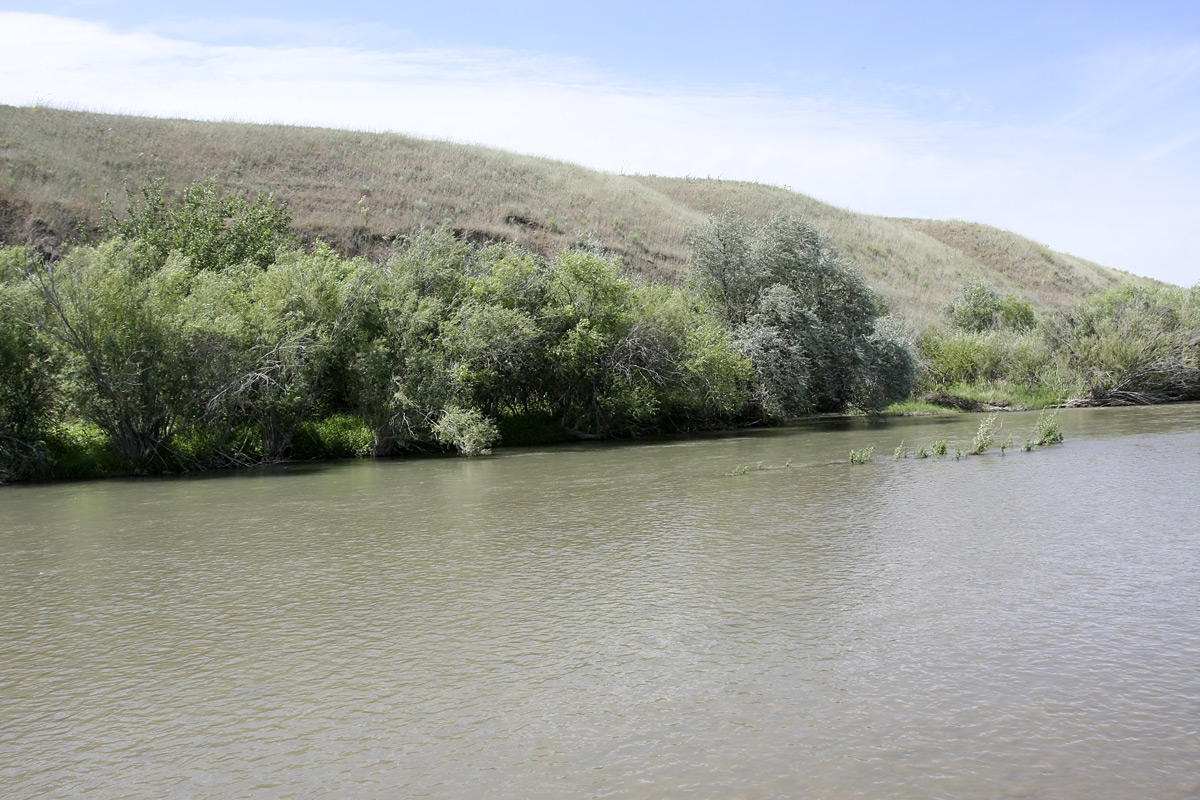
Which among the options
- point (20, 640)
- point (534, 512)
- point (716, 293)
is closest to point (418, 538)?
point (534, 512)

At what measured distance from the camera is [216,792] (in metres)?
6.50

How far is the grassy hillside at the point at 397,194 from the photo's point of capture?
165 ft

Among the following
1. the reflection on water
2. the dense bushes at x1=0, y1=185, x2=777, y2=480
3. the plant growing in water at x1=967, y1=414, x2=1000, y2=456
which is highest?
the dense bushes at x1=0, y1=185, x2=777, y2=480

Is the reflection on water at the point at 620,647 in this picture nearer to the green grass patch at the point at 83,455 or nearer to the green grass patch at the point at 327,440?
the green grass patch at the point at 83,455

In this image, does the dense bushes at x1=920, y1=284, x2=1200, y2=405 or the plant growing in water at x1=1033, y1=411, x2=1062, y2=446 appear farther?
the dense bushes at x1=920, y1=284, x2=1200, y2=405

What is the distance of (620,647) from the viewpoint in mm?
9414

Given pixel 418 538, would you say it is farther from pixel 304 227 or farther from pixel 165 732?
pixel 304 227

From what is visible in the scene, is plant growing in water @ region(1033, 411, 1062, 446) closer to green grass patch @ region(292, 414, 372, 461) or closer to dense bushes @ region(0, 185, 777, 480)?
dense bushes @ region(0, 185, 777, 480)

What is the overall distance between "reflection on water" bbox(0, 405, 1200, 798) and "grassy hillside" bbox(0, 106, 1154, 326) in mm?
32505

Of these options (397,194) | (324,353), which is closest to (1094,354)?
(324,353)

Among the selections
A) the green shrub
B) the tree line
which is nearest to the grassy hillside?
the tree line

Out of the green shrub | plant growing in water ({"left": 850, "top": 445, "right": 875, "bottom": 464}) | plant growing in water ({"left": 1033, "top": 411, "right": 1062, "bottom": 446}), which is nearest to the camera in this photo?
plant growing in water ({"left": 850, "top": 445, "right": 875, "bottom": 464})

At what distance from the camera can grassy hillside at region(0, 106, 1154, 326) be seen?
50.3m

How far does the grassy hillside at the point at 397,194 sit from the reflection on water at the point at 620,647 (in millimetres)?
32505
